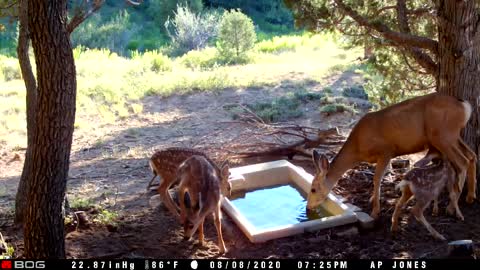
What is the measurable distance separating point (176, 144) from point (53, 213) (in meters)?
6.07

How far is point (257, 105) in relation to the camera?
544 inches

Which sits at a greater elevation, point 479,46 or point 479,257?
point 479,46

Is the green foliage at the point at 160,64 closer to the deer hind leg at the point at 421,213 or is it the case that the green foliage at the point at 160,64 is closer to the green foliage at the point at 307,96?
the green foliage at the point at 307,96

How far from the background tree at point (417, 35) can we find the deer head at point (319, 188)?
4.94ft

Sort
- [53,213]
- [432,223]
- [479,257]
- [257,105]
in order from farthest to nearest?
[257,105] → [432,223] → [479,257] → [53,213]

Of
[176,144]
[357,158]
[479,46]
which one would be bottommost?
[176,144]

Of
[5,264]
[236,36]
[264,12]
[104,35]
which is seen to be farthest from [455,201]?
[264,12]

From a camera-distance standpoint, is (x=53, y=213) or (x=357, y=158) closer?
(x=53, y=213)

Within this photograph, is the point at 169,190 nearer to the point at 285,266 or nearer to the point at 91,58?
the point at 285,266

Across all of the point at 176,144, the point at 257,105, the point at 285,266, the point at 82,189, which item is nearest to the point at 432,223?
the point at 285,266

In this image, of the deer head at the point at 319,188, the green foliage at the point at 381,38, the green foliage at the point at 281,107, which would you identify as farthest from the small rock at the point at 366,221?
the green foliage at the point at 281,107

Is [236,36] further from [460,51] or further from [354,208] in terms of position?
[354,208]

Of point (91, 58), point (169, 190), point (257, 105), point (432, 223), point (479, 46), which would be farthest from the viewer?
point (91, 58)

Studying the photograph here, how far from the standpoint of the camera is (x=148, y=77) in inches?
682
